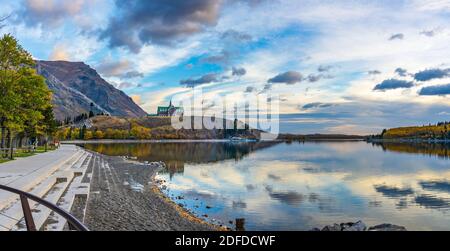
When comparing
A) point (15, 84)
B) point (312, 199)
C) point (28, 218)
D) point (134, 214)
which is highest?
point (15, 84)

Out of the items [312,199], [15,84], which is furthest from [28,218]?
[15,84]

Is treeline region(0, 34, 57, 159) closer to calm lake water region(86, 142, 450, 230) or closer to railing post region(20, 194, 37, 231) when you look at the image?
calm lake water region(86, 142, 450, 230)

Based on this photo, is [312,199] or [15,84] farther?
[15,84]

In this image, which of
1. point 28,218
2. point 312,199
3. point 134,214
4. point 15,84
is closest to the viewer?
point 28,218

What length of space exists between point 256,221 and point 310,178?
90.3ft

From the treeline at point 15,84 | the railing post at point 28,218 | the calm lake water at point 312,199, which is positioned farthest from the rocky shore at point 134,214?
the treeline at point 15,84

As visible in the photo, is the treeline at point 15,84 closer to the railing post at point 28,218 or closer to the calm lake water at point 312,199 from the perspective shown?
the calm lake water at point 312,199

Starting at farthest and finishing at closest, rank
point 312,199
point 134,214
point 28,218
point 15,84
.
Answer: point 15,84, point 312,199, point 134,214, point 28,218

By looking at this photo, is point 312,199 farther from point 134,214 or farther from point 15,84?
point 15,84

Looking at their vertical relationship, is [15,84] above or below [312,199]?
above

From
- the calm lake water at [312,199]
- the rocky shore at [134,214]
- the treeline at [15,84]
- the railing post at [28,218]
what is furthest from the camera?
the treeline at [15,84]
